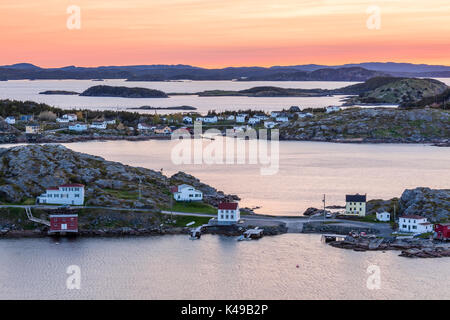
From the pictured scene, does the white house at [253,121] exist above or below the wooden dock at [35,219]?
above

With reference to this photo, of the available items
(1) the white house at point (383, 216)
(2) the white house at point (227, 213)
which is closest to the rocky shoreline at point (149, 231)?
(2) the white house at point (227, 213)

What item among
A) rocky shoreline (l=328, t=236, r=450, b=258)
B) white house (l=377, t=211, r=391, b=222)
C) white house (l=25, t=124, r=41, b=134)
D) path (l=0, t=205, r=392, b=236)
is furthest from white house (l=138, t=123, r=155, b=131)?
rocky shoreline (l=328, t=236, r=450, b=258)

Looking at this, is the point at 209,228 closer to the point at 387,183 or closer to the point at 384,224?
the point at 384,224

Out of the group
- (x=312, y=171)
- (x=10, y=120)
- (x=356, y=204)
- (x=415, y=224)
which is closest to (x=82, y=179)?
(x=356, y=204)

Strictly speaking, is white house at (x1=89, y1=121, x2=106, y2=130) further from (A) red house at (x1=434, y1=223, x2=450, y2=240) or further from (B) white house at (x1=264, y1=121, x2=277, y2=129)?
(A) red house at (x1=434, y1=223, x2=450, y2=240)

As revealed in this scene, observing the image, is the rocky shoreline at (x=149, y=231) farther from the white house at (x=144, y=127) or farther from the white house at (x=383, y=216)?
the white house at (x=144, y=127)

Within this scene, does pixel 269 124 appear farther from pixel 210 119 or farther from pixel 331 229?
pixel 331 229
